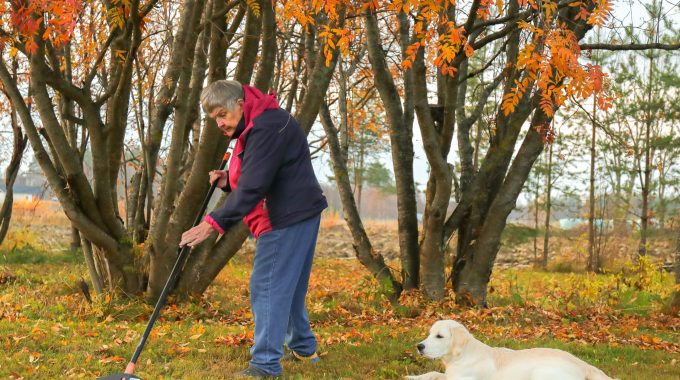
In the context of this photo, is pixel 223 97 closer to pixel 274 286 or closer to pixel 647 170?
pixel 274 286

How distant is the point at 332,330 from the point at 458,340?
2.74 metres

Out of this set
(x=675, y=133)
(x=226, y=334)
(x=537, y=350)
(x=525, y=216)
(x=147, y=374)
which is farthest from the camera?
(x=525, y=216)

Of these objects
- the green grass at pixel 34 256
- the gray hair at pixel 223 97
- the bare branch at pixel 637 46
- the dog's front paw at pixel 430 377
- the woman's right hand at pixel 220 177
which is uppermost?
the bare branch at pixel 637 46

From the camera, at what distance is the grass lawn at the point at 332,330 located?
4.91 metres

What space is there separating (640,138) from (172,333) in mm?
15843

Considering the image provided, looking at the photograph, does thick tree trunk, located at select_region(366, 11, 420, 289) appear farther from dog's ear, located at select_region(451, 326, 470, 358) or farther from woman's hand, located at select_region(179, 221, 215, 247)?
woman's hand, located at select_region(179, 221, 215, 247)

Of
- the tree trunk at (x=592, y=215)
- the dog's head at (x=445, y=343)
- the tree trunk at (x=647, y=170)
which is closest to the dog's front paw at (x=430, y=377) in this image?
the dog's head at (x=445, y=343)

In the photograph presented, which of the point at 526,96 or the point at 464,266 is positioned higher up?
the point at 526,96

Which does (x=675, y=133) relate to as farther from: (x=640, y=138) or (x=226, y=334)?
(x=226, y=334)

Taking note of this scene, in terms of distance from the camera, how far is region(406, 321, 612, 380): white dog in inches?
151

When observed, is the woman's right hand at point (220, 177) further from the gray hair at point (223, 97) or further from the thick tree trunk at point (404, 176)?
the thick tree trunk at point (404, 176)

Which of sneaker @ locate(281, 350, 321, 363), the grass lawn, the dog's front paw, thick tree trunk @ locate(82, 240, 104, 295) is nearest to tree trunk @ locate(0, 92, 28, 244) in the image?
the grass lawn

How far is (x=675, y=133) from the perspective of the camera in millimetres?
18438

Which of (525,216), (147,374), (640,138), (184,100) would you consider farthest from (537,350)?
Answer: (525,216)
